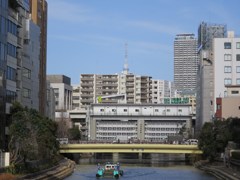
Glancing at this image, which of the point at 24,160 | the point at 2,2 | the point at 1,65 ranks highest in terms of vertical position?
the point at 2,2

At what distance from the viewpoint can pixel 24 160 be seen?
52406mm

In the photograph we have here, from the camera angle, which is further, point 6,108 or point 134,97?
point 134,97

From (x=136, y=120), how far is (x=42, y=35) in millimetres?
60868

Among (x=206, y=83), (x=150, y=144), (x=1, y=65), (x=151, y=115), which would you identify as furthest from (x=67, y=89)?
(x=1, y=65)

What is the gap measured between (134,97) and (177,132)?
1834 inches

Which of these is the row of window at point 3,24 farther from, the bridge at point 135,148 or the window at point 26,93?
the bridge at point 135,148

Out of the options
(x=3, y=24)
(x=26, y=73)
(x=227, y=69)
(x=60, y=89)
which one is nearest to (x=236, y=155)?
(x=3, y=24)

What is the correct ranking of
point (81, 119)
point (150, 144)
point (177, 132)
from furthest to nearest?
point (81, 119), point (177, 132), point (150, 144)

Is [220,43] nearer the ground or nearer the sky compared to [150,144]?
nearer the sky

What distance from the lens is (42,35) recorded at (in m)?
107

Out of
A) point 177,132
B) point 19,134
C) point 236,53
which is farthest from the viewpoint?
point 177,132

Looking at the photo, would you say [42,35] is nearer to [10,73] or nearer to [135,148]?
[135,148]

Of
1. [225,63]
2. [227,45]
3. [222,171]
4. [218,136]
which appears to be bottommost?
[222,171]

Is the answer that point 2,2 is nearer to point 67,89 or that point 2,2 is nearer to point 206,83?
point 206,83
